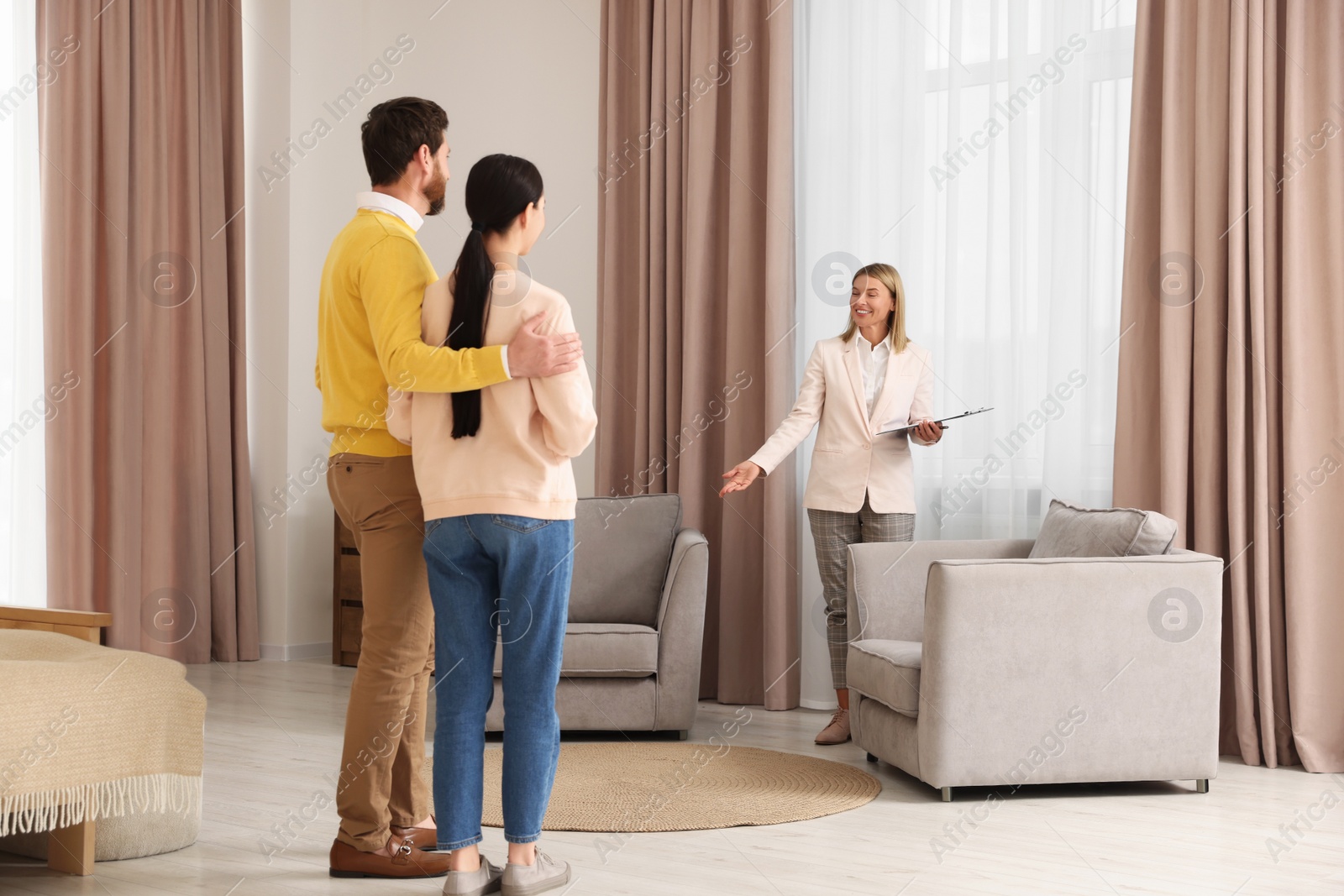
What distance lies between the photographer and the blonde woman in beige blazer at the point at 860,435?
373 cm

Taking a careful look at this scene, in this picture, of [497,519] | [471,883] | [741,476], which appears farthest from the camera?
[741,476]

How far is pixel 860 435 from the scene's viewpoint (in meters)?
3.75

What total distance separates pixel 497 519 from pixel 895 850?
122 centimetres

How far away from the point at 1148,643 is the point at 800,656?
154 centimetres

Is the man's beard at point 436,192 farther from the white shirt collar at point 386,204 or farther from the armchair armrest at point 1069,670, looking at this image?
the armchair armrest at point 1069,670

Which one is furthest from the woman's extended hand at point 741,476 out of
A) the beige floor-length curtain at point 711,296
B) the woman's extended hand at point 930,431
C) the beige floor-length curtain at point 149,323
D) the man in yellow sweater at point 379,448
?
the beige floor-length curtain at point 149,323

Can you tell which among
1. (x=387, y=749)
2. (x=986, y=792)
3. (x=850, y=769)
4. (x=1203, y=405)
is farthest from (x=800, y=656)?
(x=387, y=749)

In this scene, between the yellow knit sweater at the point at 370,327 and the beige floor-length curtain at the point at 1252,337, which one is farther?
the beige floor-length curtain at the point at 1252,337

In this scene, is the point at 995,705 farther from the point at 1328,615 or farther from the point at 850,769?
the point at 1328,615

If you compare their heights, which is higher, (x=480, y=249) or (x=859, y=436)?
(x=480, y=249)

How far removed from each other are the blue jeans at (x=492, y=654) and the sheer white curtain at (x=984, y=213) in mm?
2296

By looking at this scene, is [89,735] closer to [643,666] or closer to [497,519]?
[497,519]

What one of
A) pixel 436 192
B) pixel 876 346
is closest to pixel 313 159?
pixel 876 346

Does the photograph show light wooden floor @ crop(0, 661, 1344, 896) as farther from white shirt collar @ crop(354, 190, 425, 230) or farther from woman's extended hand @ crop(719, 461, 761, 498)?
white shirt collar @ crop(354, 190, 425, 230)
